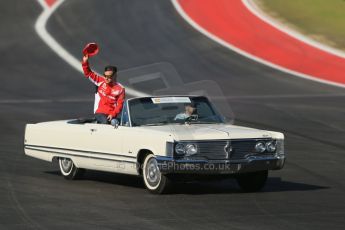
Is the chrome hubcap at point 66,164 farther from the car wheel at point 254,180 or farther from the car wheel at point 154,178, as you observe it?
the car wheel at point 254,180

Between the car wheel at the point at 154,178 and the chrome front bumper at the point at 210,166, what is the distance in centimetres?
19

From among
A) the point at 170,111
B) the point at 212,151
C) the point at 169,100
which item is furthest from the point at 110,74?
the point at 212,151

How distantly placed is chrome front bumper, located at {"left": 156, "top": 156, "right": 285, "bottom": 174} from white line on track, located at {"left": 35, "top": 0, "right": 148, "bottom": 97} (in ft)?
51.0

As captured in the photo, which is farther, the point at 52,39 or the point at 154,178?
the point at 52,39

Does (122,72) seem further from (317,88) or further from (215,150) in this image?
(215,150)

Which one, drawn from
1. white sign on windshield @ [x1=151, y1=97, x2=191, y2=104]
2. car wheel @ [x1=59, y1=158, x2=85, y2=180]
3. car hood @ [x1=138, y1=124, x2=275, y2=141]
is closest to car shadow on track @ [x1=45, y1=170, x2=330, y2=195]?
car wheel @ [x1=59, y1=158, x2=85, y2=180]

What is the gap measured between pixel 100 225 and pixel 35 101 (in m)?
16.1

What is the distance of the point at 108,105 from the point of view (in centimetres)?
1462

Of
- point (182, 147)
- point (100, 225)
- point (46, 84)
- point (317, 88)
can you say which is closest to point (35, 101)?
point (46, 84)

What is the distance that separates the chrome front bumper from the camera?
12.4 metres

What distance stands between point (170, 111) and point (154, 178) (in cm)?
127

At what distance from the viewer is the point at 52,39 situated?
36.2 metres

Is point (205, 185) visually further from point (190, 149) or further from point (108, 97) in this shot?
point (108, 97)

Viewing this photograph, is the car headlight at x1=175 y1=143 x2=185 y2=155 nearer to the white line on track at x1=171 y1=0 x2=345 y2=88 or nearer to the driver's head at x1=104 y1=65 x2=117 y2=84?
the driver's head at x1=104 y1=65 x2=117 y2=84
